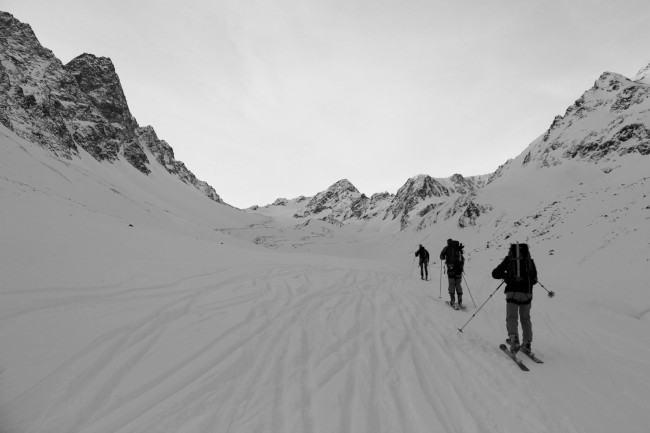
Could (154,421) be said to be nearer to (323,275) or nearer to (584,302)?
(323,275)

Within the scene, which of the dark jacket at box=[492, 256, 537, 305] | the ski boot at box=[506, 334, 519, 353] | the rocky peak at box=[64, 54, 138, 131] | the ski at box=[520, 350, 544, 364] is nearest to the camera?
the ski at box=[520, 350, 544, 364]

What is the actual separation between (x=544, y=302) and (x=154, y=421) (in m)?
13.7

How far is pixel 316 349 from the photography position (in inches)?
246

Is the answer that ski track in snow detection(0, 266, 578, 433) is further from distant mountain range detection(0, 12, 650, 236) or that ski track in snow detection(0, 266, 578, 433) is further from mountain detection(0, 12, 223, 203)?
mountain detection(0, 12, 223, 203)

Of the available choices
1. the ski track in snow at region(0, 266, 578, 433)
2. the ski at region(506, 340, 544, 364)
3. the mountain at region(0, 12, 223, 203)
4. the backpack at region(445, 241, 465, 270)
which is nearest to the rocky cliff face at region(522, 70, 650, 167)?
the backpack at region(445, 241, 465, 270)

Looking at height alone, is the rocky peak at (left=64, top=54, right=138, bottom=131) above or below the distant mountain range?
above

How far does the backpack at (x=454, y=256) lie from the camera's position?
1189 centimetres

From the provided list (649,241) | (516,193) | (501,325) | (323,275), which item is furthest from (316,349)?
(516,193)

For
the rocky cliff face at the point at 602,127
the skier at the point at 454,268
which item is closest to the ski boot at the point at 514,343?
the skier at the point at 454,268

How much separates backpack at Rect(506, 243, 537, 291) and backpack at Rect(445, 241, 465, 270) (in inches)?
180

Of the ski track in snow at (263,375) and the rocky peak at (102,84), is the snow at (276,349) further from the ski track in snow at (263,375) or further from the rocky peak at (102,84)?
the rocky peak at (102,84)

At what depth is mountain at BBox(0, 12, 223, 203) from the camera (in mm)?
79500

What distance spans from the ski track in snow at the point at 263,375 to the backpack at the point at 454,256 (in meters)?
3.50

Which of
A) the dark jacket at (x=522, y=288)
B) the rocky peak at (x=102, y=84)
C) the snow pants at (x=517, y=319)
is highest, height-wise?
the rocky peak at (x=102, y=84)
